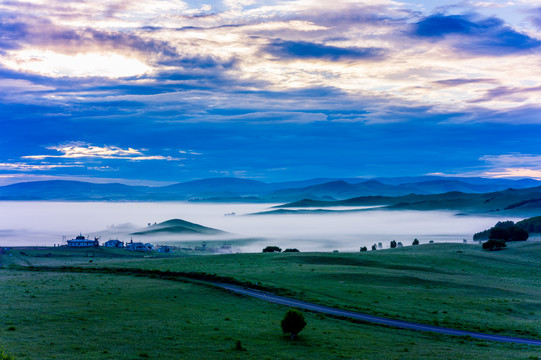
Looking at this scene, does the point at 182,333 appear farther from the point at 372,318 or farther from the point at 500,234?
the point at 500,234

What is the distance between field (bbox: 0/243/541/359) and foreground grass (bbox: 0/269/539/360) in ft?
0.31

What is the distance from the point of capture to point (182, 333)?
138 feet

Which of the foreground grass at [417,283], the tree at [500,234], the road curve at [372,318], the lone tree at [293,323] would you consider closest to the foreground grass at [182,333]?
the lone tree at [293,323]

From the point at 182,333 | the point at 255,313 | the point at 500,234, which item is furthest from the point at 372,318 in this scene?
the point at 500,234

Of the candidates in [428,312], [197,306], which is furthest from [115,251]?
[428,312]

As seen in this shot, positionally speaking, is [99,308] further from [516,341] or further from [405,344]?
[516,341]

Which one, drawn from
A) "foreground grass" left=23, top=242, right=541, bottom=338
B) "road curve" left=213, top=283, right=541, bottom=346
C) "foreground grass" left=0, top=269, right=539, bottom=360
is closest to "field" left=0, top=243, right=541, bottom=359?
"foreground grass" left=0, top=269, right=539, bottom=360

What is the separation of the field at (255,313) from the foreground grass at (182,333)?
0.09 m

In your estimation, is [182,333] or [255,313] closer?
[182,333]

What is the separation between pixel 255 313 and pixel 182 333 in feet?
43.3

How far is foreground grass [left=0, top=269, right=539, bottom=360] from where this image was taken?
3644 centimetres

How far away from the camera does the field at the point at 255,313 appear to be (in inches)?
1484

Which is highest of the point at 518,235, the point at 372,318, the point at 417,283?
the point at 518,235

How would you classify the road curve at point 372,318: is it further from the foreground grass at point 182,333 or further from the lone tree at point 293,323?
the lone tree at point 293,323
